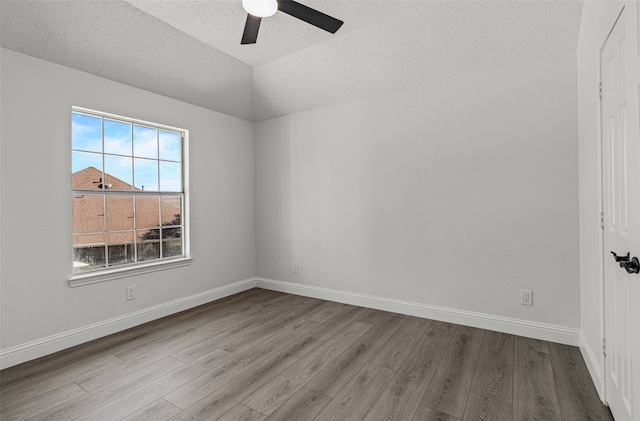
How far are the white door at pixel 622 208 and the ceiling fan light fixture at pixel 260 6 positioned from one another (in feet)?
5.70

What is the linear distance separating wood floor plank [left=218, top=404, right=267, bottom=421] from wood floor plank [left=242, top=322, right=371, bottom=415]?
1.3 inches

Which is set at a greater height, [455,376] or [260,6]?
[260,6]

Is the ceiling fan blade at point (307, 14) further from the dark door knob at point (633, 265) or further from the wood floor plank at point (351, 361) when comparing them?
the wood floor plank at point (351, 361)

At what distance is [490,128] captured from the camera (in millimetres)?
2846

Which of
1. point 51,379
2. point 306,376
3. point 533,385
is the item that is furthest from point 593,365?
point 51,379

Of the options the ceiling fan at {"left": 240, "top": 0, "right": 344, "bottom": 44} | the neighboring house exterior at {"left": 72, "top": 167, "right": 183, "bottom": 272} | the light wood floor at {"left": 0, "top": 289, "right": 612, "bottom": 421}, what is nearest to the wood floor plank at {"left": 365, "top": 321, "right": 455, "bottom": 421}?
the light wood floor at {"left": 0, "top": 289, "right": 612, "bottom": 421}

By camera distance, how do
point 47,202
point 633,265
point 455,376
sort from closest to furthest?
point 633,265
point 455,376
point 47,202

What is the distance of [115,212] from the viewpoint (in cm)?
306

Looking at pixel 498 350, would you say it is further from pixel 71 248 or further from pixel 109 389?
pixel 71 248

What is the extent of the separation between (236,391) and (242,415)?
249 millimetres

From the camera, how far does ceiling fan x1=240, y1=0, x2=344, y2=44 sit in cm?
188

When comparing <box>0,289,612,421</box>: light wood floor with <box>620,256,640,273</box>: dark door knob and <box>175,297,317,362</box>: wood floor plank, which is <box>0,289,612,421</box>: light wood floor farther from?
<box>620,256,640,273</box>: dark door knob

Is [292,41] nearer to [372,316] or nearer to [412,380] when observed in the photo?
[372,316]

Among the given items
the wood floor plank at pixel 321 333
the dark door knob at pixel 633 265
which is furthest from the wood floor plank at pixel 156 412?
the dark door knob at pixel 633 265
